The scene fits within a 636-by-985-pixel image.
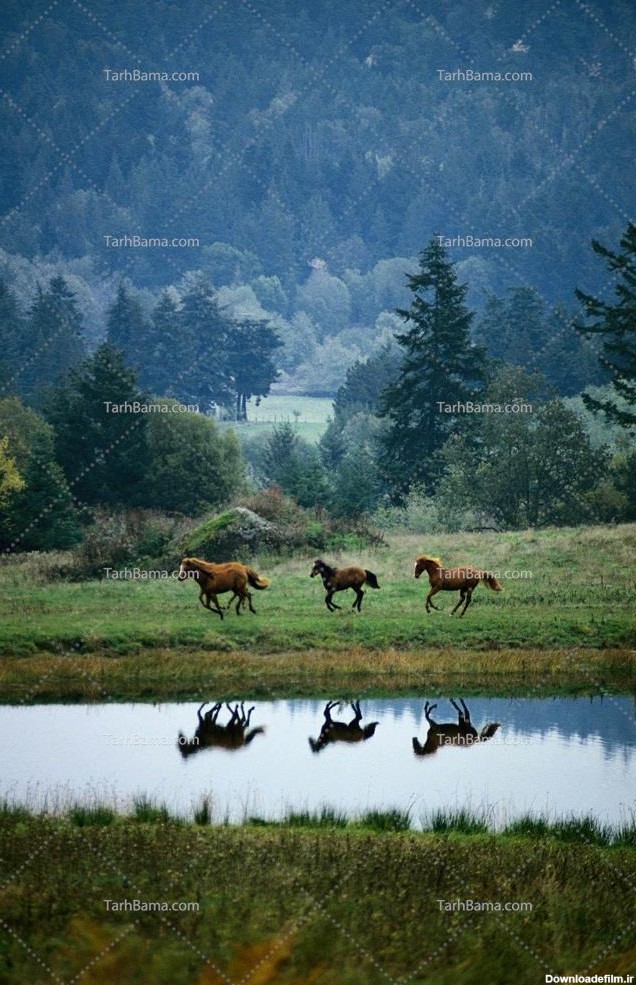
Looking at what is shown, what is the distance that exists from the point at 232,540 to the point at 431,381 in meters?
32.4

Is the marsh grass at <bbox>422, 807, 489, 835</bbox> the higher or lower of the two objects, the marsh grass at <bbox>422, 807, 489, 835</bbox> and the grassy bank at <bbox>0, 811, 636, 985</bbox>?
the higher

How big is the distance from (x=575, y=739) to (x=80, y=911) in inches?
513

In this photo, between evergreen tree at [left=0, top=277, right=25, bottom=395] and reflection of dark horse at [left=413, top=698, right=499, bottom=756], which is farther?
evergreen tree at [left=0, top=277, right=25, bottom=395]

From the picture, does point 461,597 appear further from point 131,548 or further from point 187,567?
point 131,548

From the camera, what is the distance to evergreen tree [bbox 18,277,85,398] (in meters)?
111

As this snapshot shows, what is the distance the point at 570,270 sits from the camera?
165625mm

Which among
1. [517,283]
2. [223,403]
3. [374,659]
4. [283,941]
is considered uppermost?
[517,283]

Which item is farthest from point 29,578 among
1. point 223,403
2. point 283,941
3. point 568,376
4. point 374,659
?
point 223,403

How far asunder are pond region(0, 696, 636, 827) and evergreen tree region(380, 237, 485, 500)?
147 ft

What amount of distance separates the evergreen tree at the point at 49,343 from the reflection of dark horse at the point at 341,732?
74608mm

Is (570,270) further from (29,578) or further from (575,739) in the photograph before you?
(575,739)

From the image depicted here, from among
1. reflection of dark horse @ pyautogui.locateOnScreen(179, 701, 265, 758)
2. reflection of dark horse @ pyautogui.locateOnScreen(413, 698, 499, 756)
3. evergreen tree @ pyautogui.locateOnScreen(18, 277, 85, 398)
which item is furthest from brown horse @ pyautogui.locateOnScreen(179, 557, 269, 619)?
evergreen tree @ pyautogui.locateOnScreen(18, 277, 85, 398)

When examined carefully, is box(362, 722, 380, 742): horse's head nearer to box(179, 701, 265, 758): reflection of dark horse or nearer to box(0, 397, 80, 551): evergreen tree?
box(179, 701, 265, 758): reflection of dark horse

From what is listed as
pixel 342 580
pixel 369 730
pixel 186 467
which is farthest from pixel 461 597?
pixel 186 467
